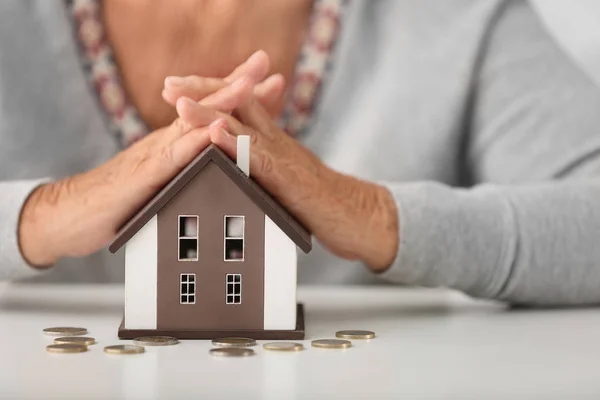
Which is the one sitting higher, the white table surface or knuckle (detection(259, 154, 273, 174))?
knuckle (detection(259, 154, 273, 174))

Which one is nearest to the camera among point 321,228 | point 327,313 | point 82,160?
point 321,228

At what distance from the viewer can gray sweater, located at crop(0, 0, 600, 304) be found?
1562 millimetres

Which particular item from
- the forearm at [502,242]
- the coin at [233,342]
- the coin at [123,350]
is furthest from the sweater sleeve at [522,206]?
the coin at [123,350]

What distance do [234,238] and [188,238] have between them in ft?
0.16

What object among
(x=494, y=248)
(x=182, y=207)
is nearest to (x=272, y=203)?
(x=182, y=207)

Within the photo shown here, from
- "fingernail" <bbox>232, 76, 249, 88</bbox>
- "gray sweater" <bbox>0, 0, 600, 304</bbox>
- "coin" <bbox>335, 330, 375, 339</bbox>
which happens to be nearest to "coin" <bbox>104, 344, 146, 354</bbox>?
"coin" <bbox>335, 330, 375, 339</bbox>

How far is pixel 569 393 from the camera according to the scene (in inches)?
29.9

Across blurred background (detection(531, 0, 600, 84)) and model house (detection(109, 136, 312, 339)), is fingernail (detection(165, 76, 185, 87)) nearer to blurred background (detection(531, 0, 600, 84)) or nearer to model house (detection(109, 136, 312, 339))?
model house (detection(109, 136, 312, 339))

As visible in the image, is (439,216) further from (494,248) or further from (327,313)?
Answer: (327,313)

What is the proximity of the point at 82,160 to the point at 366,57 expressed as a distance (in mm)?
540

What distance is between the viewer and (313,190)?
104cm

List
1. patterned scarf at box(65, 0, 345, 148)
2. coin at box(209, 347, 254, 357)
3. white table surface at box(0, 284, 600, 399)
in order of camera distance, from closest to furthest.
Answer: white table surface at box(0, 284, 600, 399), coin at box(209, 347, 254, 357), patterned scarf at box(65, 0, 345, 148)

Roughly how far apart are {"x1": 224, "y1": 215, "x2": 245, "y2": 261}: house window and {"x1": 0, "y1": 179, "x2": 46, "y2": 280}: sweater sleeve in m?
0.33

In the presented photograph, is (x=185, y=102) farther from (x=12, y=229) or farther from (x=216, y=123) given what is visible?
(x=12, y=229)
